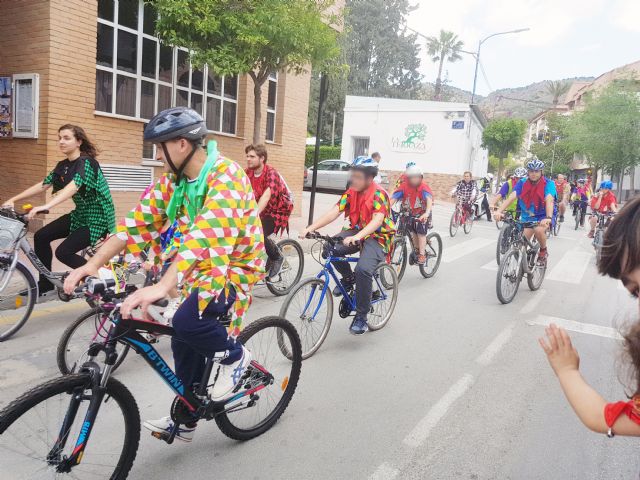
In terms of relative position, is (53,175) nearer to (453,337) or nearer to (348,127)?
(453,337)

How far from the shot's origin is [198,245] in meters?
2.38

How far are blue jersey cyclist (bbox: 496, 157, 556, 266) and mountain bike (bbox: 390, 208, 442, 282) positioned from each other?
1.29 meters

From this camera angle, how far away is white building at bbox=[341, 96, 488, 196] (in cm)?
2877

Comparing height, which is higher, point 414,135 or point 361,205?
point 414,135

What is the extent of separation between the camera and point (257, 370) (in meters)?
3.11

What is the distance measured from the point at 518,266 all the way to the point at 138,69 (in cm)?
777

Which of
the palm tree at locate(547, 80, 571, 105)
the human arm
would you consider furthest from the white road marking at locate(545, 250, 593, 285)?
the palm tree at locate(547, 80, 571, 105)

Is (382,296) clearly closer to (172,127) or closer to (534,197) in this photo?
(172,127)

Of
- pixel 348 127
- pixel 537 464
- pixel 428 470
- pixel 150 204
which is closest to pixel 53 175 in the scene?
pixel 150 204

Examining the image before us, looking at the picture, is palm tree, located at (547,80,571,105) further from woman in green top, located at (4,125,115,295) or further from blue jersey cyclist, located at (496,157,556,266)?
woman in green top, located at (4,125,115,295)

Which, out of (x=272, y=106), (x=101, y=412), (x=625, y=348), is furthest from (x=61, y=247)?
(x=272, y=106)

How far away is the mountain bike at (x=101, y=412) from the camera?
2.13 meters

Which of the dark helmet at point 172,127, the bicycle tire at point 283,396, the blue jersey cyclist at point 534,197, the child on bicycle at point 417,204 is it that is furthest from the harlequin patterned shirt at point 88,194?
the blue jersey cyclist at point 534,197

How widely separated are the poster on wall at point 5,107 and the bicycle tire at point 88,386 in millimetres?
8330
